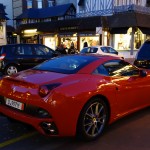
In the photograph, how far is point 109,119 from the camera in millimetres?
5078

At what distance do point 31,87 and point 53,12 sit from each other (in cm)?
3276

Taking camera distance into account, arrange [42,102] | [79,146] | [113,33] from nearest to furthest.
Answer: [42,102] → [79,146] → [113,33]

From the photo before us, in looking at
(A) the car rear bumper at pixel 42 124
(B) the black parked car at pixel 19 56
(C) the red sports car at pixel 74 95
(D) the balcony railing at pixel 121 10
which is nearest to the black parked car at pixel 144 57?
(C) the red sports car at pixel 74 95

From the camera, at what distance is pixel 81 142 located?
184 inches

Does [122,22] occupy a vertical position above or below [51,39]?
above

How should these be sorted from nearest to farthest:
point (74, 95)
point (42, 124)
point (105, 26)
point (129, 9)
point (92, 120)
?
point (42, 124) → point (74, 95) → point (92, 120) → point (129, 9) → point (105, 26)

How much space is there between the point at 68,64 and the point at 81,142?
144 cm

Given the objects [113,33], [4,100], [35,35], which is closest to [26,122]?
[4,100]

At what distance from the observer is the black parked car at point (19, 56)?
1247 cm

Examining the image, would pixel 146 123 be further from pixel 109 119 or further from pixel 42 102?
pixel 42 102

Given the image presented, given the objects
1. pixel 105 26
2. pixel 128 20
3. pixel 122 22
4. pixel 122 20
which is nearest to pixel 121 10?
pixel 122 20

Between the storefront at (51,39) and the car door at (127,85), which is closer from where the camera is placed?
the car door at (127,85)

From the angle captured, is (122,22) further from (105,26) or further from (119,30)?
(105,26)

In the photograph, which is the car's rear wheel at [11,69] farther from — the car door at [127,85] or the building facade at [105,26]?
the building facade at [105,26]
